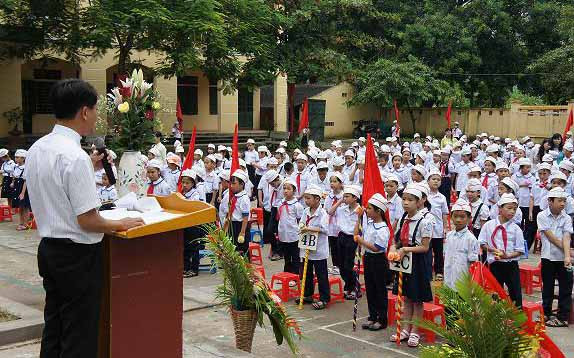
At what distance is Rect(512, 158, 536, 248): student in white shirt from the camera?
40.4 ft

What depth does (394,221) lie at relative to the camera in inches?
393

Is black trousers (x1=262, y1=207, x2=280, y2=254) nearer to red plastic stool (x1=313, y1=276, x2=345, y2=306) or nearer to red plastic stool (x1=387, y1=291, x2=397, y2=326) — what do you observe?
red plastic stool (x1=313, y1=276, x2=345, y2=306)

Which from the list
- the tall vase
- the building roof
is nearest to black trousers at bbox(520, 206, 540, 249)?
the tall vase

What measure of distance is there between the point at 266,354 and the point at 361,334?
136 centimetres

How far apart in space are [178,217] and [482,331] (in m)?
1.86

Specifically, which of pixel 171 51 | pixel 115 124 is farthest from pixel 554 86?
pixel 115 124

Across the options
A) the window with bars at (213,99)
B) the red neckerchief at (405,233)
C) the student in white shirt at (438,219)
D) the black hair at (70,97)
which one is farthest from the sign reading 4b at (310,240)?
the window with bars at (213,99)

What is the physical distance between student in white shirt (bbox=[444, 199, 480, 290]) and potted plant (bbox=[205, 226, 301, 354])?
2.56 meters

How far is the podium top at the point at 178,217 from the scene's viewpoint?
367 cm

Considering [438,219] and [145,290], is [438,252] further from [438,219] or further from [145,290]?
[145,290]

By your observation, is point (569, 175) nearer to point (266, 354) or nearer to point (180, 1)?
point (266, 354)

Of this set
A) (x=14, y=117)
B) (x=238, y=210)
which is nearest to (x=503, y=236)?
(x=238, y=210)

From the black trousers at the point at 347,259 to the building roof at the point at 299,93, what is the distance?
86.1ft

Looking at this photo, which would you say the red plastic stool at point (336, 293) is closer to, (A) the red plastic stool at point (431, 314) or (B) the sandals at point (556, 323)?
(A) the red plastic stool at point (431, 314)
